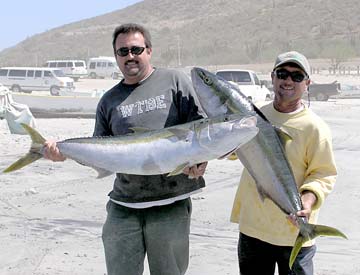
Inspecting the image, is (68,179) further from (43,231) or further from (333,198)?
(333,198)

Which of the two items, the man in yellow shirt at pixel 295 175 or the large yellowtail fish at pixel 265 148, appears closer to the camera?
the large yellowtail fish at pixel 265 148

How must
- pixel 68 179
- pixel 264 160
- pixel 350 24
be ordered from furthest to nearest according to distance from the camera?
1. pixel 350 24
2. pixel 68 179
3. pixel 264 160

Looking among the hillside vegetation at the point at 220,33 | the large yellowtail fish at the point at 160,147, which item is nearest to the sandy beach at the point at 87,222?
the large yellowtail fish at the point at 160,147

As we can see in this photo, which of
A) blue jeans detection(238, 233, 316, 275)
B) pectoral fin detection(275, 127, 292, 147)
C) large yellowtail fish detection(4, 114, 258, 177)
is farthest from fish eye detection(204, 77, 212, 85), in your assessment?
blue jeans detection(238, 233, 316, 275)

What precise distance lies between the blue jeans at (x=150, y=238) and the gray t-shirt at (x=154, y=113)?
0.10 m

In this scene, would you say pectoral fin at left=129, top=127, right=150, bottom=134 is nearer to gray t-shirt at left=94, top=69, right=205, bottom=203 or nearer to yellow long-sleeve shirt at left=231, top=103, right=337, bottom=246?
gray t-shirt at left=94, top=69, right=205, bottom=203

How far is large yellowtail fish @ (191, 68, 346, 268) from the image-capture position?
11.3 ft

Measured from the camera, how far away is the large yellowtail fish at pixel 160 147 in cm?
335

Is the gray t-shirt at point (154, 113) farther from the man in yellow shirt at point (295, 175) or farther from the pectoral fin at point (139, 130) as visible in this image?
the man in yellow shirt at point (295, 175)

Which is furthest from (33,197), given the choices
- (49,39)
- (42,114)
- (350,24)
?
(49,39)

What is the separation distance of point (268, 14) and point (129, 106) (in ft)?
338

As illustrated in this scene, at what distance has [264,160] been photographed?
137 inches

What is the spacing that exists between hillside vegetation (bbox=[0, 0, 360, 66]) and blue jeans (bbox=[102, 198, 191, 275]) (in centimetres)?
6137

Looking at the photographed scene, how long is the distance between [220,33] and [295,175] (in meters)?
102
